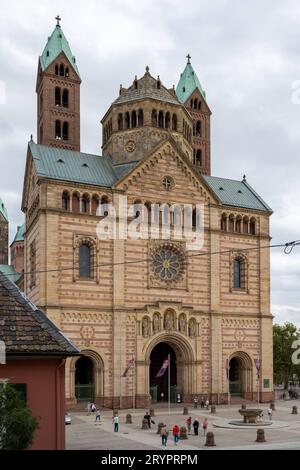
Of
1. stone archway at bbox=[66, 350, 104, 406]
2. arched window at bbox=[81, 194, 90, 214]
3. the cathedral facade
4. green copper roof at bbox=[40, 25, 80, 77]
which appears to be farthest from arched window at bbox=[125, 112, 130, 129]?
stone archway at bbox=[66, 350, 104, 406]

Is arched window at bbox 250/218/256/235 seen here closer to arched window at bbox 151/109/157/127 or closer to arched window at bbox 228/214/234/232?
arched window at bbox 228/214/234/232

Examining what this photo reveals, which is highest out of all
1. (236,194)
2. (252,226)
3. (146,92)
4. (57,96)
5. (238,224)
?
(57,96)

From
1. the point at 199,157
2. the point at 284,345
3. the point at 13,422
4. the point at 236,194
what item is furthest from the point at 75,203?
the point at 284,345

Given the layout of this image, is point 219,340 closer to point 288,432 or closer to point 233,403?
point 233,403

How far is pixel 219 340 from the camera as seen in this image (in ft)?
190

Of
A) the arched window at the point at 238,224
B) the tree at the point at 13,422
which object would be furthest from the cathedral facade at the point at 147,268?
the tree at the point at 13,422

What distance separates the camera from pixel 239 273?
6128 cm

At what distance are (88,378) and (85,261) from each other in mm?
10024

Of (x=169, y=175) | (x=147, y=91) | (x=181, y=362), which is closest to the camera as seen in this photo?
(x=181, y=362)

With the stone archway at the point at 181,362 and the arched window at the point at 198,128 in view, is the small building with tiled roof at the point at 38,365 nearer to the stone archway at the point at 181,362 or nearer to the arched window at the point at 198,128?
the stone archway at the point at 181,362

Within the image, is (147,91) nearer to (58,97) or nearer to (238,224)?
(58,97)

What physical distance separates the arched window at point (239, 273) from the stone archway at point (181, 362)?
331 inches

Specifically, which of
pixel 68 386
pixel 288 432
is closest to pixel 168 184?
pixel 68 386
